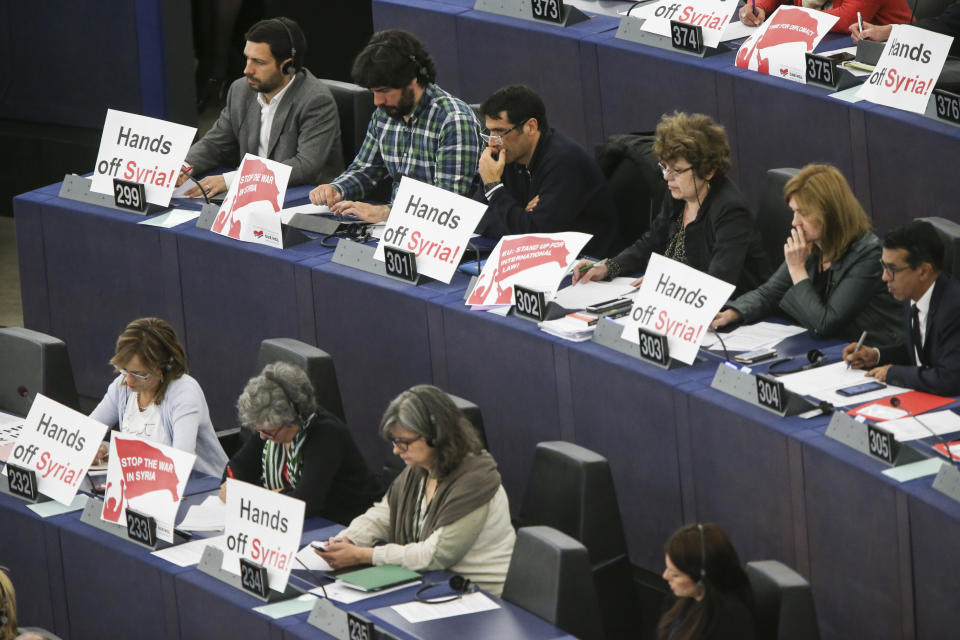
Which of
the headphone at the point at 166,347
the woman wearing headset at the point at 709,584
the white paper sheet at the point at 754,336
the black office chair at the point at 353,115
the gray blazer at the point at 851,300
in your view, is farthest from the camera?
the black office chair at the point at 353,115

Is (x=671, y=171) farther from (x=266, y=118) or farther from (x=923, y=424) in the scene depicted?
(x=266, y=118)

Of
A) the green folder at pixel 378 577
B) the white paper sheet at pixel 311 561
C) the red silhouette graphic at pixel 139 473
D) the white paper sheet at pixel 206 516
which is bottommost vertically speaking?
the white paper sheet at pixel 206 516

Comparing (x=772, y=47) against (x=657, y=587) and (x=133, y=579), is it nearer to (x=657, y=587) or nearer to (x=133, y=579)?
(x=657, y=587)

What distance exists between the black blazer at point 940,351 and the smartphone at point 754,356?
1.26 feet

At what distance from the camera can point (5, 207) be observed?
29.7 feet

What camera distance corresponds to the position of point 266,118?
20.6 feet

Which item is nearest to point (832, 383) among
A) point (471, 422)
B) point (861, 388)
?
point (861, 388)

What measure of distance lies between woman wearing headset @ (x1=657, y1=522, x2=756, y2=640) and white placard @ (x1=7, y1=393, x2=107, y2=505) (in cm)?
173

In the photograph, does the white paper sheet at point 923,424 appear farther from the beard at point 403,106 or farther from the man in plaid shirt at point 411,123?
the beard at point 403,106

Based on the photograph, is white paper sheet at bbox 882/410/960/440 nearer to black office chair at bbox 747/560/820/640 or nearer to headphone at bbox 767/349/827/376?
headphone at bbox 767/349/827/376

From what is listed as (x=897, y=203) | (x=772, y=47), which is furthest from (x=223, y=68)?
(x=897, y=203)

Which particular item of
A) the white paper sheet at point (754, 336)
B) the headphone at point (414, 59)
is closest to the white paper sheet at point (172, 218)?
the headphone at point (414, 59)

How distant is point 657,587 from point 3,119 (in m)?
5.66

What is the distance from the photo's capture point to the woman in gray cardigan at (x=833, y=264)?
178 inches
